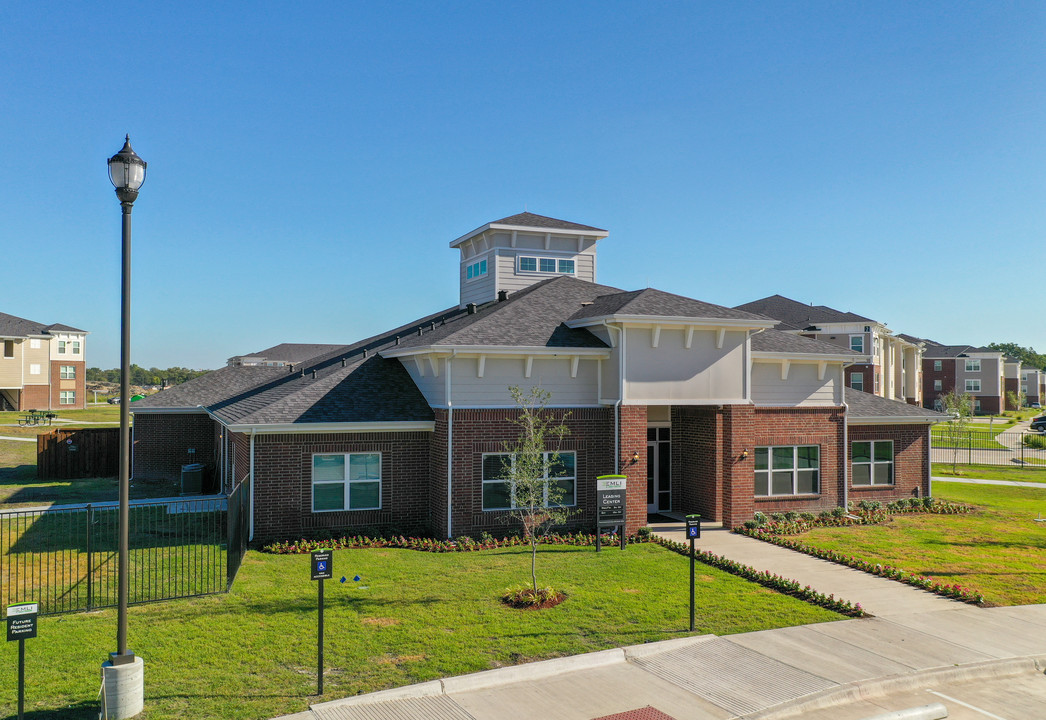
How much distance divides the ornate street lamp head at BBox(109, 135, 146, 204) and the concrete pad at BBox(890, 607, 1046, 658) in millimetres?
13012

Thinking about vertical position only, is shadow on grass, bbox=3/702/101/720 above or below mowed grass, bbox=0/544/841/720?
above

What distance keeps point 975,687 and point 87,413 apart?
6915cm

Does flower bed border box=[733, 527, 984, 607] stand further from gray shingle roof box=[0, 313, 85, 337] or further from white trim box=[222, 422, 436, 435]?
gray shingle roof box=[0, 313, 85, 337]

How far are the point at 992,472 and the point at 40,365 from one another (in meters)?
75.3

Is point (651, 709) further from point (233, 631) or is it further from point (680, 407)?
point (680, 407)

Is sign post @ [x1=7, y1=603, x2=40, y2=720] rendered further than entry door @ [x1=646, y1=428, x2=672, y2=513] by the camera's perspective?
No

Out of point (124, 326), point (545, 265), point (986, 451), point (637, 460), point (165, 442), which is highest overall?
point (545, 265)

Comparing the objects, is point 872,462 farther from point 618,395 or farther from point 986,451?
A: point 986,451

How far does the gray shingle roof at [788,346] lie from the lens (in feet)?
69.3

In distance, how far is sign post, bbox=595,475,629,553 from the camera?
1655 centimetres

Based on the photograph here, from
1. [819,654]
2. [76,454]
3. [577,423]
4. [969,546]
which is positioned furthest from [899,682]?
[76,454]

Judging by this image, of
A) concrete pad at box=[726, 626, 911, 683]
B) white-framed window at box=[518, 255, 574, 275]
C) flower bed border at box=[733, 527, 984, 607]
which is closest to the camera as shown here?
concrete pad at box=[726, 626, 911, 683]

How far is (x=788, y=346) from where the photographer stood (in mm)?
21531

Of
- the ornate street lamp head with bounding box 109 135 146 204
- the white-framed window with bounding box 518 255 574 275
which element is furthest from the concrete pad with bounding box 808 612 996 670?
the white-framed window with bounding box 518 255 574 275
